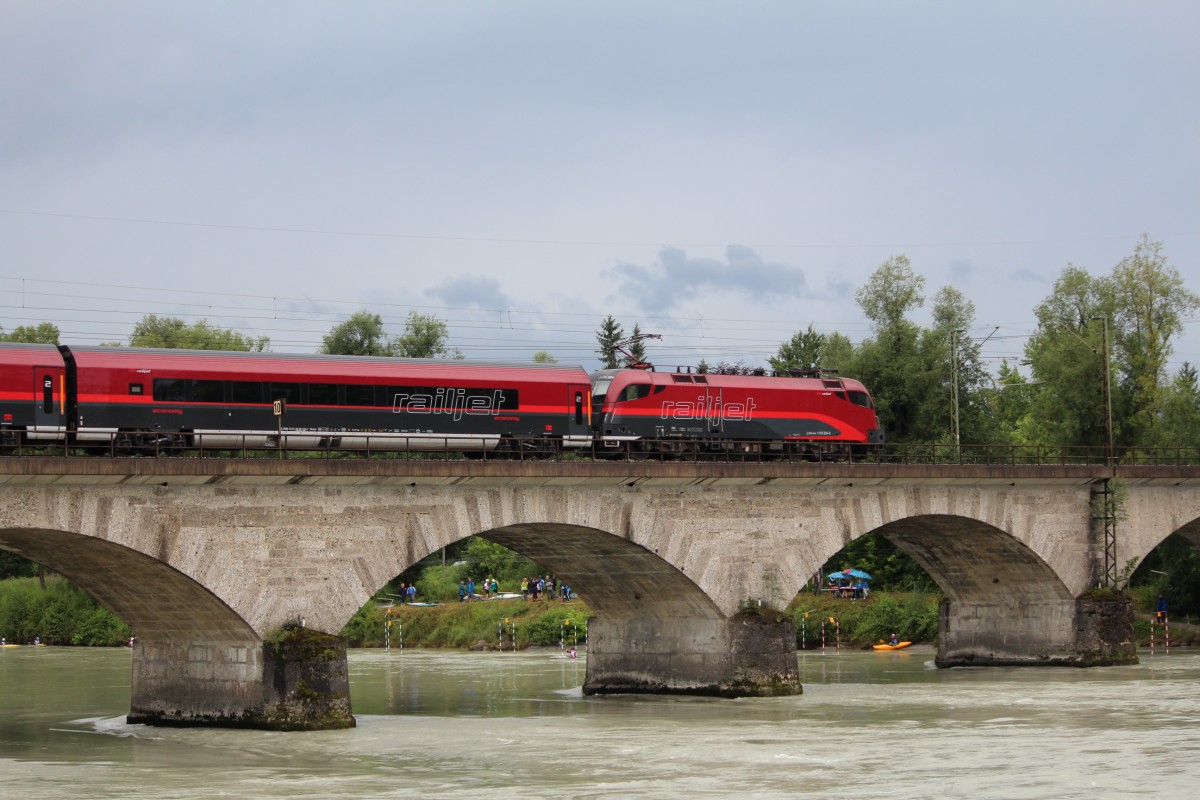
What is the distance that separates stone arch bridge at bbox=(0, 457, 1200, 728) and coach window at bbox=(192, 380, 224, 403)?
5.01 metres

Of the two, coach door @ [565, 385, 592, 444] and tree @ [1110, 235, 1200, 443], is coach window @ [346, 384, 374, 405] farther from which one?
tree @ [1110, 235, 1200, 443]

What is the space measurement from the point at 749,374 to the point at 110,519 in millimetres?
23280

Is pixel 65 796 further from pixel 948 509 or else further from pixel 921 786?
pixel 948 509

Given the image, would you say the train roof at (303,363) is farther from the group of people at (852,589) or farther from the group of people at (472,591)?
the group of people at (472,591)

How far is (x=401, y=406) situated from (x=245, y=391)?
14.4ft

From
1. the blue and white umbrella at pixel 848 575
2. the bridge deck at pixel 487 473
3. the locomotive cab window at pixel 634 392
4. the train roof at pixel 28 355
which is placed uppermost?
the locomotive cab window at pixel 634 392

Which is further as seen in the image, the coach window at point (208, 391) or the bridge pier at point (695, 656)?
the bridge pier at point (695, 656)

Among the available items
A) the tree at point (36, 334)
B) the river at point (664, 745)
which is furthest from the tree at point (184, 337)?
the river at point (664, 745)

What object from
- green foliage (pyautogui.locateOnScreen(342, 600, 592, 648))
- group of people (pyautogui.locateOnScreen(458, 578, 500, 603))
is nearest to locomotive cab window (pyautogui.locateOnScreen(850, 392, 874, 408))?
green foliage (pyautogui.locateOnScreen(342, 600, 592, 648))

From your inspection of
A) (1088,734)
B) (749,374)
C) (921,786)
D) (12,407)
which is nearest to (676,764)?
(921,786)

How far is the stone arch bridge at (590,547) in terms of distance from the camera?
35.7 meters

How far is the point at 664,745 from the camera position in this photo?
1403 inches

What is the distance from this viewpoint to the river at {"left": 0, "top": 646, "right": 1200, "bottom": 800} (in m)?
29.7

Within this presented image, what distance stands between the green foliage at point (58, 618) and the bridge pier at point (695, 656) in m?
36.5
